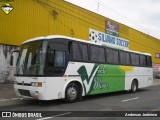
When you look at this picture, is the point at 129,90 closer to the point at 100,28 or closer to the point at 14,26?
the point at 14,26

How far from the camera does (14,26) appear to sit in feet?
62.6

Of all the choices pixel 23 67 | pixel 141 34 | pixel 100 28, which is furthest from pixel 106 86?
pixel 141 34

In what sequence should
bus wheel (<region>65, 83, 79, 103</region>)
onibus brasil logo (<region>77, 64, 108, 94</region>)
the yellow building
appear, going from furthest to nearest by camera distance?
the yellow building
onibus brasil logo (<region>77, 64, 108, 94</region>)
bus wheel (<region>65, 83, 79, 103</region>)

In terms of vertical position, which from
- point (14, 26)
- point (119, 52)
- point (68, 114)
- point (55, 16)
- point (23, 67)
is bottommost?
point (68, 114)

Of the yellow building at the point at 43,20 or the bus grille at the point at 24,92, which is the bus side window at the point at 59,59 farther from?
the yellow building at the point at 43,20

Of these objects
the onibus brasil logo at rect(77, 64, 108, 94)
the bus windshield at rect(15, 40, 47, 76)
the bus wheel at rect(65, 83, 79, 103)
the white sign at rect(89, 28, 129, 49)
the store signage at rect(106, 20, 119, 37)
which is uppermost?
the store signage at rect(106, 20, 119, 37)

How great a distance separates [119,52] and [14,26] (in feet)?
23.7

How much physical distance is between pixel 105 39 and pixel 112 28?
265 cm

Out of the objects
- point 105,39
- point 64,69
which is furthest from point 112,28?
point 64,69

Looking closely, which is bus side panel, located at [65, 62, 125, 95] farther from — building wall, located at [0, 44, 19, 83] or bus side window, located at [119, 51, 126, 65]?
building wall, located at [0, 44, 19, 83]

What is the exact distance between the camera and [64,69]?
41.4ft

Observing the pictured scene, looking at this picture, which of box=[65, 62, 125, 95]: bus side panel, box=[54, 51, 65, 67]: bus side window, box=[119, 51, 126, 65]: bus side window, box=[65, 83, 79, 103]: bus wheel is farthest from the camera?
box=[119, 51, 126, 65]: bus side window

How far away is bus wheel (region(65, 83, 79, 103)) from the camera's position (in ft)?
42.0

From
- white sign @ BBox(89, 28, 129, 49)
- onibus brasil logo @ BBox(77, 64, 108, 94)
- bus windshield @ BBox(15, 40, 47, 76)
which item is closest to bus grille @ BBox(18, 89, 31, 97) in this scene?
bus windshield @ BBox(15, 40, 47, 76)
